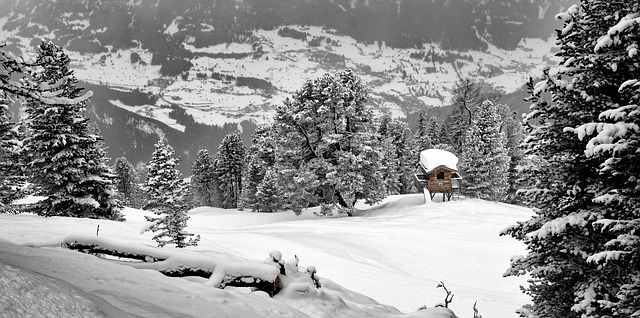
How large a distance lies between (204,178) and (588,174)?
66495 millimetres

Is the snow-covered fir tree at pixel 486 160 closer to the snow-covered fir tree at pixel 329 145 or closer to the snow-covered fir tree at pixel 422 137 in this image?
the snow-covered fir tree at pixel 329 145

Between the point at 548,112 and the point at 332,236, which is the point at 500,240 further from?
the point at 548,112

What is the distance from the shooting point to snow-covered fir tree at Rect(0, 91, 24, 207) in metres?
17.7

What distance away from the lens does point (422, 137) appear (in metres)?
63.4

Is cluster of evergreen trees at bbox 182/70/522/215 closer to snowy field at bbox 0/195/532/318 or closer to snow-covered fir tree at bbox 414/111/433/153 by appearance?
snowy field at bbox 0/195/532/318

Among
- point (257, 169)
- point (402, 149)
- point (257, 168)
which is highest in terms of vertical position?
point (402, 149)

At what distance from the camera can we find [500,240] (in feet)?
66.0

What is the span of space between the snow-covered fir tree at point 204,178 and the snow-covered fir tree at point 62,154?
46.1m

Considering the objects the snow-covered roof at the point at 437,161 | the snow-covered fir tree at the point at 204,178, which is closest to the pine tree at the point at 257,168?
the snow-covered fir tree at the point at 204,178

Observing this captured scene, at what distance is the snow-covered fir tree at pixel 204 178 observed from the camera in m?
67.6

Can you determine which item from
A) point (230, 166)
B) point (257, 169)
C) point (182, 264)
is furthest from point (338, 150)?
point (230, 166)

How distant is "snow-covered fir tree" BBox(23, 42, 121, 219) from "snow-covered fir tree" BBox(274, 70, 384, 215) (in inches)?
526

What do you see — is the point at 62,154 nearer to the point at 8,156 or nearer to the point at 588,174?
the point at 8,156

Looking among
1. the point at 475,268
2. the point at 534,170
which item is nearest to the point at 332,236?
the point at 475,268
